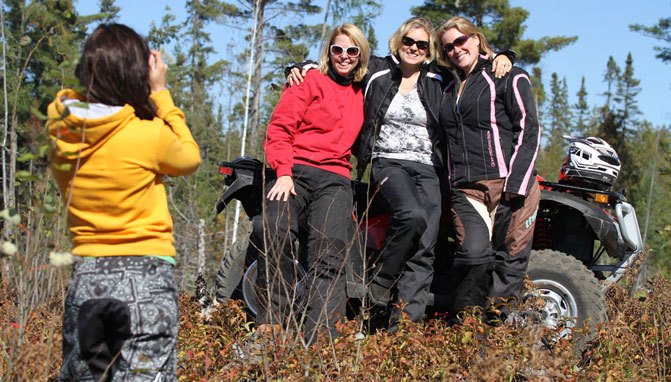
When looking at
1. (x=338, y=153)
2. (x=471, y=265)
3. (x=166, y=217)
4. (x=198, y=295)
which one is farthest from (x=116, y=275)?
(x=198, y=295)

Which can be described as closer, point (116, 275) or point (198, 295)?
point (116, 275)

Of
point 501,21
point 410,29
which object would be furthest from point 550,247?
point 501,21

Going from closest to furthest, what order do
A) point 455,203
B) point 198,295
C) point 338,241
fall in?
1. point 338,241
2. point 455,203
3. point 198,295

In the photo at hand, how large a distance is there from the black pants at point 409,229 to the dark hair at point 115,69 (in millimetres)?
2342

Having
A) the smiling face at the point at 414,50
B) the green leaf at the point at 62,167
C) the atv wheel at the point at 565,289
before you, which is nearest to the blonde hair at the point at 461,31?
the smiling face at the point at 414,50

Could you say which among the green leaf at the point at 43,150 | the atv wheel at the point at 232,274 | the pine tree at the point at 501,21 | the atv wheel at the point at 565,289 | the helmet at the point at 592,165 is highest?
the pine tree at the point at 501,21

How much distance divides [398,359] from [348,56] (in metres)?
2.13

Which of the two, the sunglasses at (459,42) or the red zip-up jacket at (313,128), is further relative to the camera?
the sunglasses at (459,42)

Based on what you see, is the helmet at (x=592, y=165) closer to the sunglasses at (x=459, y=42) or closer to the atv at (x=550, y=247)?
the atv at (x=550, y=247)

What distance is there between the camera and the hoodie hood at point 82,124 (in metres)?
2.75

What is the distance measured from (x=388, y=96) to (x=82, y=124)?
2.77m

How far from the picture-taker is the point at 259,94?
22859 millimetres

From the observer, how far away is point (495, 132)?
5.07m

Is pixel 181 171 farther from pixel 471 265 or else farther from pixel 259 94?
pixel 259 94
